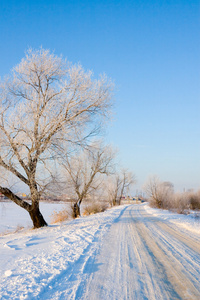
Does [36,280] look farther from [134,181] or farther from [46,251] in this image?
[134,181]

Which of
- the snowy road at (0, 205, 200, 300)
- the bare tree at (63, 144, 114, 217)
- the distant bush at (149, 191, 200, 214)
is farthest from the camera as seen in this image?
the distant bush at (149, 191, 200, 214)

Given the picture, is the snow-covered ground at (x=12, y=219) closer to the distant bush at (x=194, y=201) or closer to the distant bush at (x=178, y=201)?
the distant bush at (x=178, y=201)

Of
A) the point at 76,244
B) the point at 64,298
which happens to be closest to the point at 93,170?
the point at 76,244


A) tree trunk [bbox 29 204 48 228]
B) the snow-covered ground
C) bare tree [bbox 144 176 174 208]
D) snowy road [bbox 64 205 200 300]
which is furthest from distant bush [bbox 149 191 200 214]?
snowy road [bbox 64 205 200 300]

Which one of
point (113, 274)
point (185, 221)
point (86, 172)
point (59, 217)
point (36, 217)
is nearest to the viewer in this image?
point (113, 274)

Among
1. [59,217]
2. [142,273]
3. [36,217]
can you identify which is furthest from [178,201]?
[142,273]

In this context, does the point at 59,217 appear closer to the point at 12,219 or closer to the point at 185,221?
the point at 12,219

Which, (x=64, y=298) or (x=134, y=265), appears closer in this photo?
(x=64, y=298)

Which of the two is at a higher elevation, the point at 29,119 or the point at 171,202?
the point at 29,119

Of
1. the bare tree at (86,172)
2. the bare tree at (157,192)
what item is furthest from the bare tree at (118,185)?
the bare tree at (86,172)

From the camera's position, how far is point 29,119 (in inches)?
456

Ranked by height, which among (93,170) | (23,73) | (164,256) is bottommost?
(164,256)

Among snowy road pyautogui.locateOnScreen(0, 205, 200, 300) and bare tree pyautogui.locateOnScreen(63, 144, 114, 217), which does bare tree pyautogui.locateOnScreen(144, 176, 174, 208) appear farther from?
snowy road pyautogui.locateOnScreen(0, 205, 200, 300)

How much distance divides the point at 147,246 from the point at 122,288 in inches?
148
